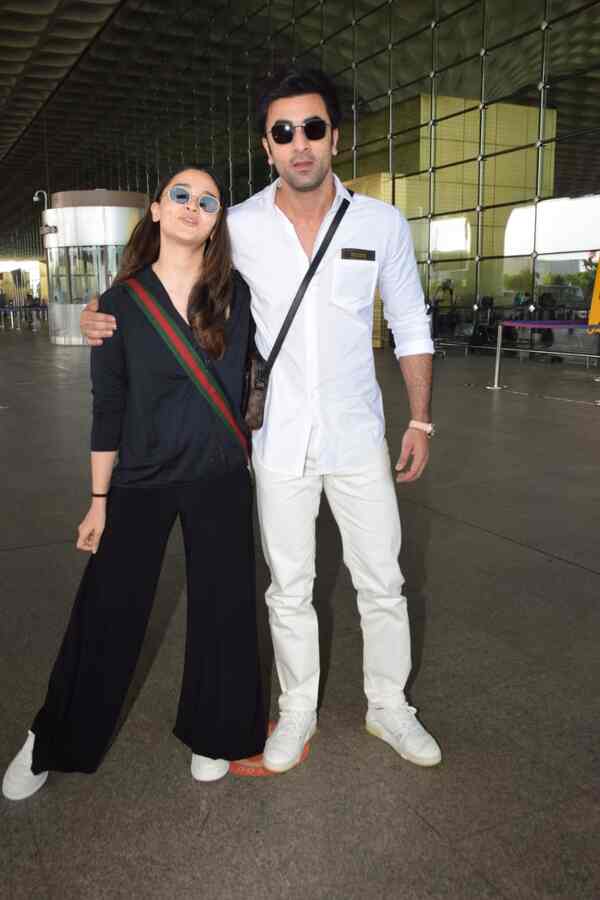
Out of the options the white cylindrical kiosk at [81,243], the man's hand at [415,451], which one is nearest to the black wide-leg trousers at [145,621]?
the man's hand at [415,451]

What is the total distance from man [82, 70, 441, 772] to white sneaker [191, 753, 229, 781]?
141 mm

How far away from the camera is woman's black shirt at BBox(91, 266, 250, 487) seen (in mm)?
1936

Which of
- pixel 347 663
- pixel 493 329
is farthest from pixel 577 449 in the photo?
pixel 493 329

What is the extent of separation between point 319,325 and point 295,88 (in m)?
0.66

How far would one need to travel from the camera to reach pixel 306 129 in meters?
2.11

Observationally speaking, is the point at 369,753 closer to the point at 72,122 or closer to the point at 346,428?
the point at 346,428

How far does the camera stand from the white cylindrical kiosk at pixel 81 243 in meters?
20.9

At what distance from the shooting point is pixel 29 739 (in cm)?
214

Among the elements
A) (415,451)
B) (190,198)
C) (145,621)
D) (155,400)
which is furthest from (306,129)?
(145,621)

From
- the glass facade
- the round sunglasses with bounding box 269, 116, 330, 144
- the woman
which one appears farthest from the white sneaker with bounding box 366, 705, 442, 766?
the glass facade

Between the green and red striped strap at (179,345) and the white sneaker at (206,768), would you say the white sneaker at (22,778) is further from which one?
the green and red striped strap at (179,345)

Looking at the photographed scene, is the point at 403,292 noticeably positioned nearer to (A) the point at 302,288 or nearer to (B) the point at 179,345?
(A) the point at 302,288

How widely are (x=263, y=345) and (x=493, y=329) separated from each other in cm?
1614

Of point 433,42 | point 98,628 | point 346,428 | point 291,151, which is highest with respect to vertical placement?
point 433,42
